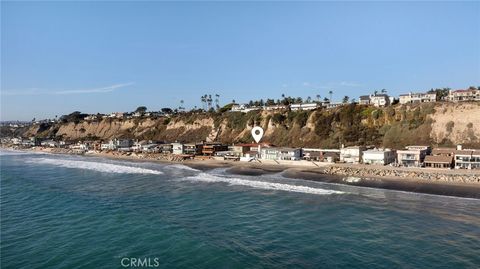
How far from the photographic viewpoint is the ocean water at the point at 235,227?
2183cm

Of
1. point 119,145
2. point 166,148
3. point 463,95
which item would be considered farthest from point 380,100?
point 119,145

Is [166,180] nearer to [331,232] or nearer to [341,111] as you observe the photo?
[331,232]

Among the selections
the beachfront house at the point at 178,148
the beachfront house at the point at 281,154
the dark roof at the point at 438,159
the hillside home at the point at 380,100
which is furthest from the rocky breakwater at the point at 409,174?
the beachfront house at the point at 178,148

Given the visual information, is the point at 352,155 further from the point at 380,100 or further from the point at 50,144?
the point at 50,144

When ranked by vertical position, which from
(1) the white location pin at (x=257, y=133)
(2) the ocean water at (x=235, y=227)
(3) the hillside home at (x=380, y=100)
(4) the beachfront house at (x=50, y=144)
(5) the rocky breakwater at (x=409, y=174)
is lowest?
(2) the ocean water at (x=235, y=227)

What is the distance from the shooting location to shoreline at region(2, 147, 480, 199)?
131ft

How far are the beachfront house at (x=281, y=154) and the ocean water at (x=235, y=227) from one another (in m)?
18.6

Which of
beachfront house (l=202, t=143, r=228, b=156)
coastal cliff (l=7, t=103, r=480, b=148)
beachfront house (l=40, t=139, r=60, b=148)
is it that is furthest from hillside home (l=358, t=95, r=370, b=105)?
beachfront house (l=40, t=139, r=60, b=148)

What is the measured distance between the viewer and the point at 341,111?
8094 cm

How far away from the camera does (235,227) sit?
1099 inches

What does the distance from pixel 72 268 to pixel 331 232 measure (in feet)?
58.1

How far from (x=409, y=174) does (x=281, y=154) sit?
23745 mm

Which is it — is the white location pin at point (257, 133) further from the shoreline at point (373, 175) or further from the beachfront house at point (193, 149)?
the shoreline at point (373, 175)

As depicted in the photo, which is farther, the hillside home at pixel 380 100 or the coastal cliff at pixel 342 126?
the hillside home at pixel 380 100
